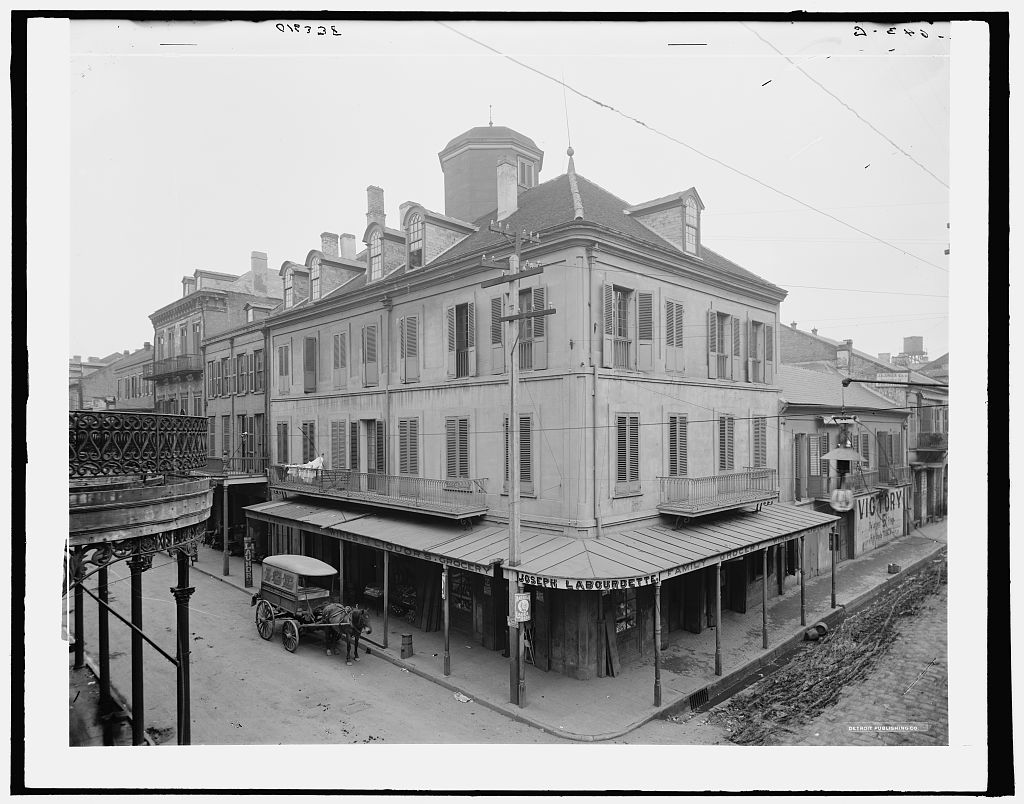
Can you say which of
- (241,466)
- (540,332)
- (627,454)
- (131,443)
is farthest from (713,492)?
(241,466)

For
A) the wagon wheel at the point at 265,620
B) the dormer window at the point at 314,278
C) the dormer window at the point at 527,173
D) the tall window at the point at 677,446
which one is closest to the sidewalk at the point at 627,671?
the wagon wheel at the point at 265,620

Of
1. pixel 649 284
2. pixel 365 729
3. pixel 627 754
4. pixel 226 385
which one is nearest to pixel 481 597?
pixel 365 729

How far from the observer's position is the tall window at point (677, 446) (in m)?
14.8

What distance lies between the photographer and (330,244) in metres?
25.2

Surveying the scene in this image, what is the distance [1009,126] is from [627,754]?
8903 millimetres

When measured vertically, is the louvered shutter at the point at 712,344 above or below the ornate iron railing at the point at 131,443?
above

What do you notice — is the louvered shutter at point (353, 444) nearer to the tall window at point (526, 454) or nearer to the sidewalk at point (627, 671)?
the sidewalk at point (627, 671)

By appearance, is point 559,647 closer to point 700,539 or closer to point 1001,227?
point 700,539

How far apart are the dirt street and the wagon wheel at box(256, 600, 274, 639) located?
8.7 inches

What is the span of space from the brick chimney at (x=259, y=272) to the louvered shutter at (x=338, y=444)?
42.4 ft

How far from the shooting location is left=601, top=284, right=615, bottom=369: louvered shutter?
12.9m

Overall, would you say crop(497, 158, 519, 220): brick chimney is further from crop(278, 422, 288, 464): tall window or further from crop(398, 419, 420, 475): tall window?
crop(278, 422, 288, 464): tall window

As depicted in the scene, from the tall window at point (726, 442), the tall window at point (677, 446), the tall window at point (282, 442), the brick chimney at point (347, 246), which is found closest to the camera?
the tall window at point (677, 446)

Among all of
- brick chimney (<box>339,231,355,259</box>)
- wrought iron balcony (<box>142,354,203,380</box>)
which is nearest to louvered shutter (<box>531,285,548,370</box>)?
brick chimney (<box>339,231,355,259</box>)
